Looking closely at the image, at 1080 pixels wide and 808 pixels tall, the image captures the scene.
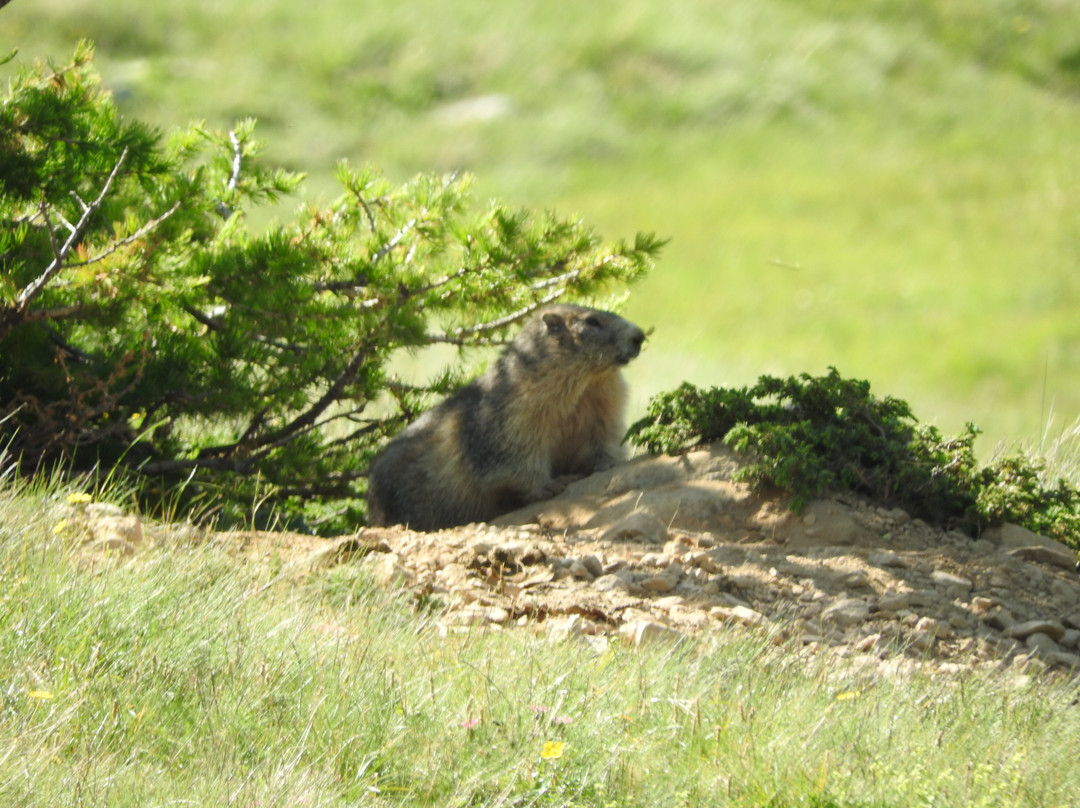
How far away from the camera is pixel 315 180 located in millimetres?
30609

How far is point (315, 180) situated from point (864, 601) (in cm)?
2699

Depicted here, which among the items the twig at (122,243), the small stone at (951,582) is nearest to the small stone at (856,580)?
the small stone at (951,582)

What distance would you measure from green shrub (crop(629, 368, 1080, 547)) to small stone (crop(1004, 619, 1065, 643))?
1217mm

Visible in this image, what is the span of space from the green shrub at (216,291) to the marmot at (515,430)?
16.9 inches

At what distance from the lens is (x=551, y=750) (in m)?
3.72

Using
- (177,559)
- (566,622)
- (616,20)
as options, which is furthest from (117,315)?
(616,20)

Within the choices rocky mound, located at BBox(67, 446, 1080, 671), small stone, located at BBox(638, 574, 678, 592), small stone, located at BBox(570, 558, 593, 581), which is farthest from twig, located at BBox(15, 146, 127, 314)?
small stone, located at BBox(638, 574, 678, 592)

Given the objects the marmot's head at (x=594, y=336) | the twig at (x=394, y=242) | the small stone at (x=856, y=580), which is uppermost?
the twig at (x=394, y=242)

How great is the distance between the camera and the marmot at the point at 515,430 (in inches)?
305

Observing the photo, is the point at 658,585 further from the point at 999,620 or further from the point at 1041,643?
the point at 1041,643

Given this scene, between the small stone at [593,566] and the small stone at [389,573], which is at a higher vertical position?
the small stone at [593,566]

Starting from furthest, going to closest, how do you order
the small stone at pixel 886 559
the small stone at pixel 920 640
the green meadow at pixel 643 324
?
the small stone at pixel 886 559 < the small stone at pixel 920 640 < the green meadow at pixel 643 324

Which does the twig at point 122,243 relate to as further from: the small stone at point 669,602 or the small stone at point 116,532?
the small stone at point 669,602

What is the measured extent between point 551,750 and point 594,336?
14.1 ft
